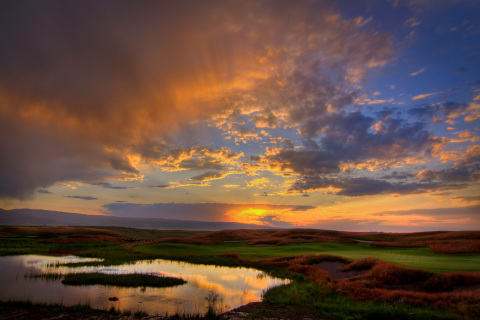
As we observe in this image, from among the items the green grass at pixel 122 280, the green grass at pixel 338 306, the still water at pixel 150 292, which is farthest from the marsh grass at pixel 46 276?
the green grass at pixel 338 306

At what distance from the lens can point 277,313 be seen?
597 inches

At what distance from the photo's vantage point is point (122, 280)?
22.5 meters

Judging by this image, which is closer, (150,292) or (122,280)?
(150,292)

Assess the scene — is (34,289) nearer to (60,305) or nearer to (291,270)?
(60,305)

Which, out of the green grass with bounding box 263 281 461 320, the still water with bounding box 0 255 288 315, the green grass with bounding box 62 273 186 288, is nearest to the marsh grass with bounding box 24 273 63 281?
the still water with bounding box 0 255 288 315

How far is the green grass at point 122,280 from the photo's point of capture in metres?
21.8

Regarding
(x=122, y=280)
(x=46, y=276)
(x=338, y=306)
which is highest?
(x=338, y=306)

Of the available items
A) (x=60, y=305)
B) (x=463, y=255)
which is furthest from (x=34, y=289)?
(x=463, y=255)

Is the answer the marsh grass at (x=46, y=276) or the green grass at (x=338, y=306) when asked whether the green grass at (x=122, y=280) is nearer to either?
the marsh grass at (x=46, y=276)

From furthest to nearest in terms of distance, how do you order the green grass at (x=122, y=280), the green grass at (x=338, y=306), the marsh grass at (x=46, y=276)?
the marsh grass at (x=46, y=276) → the green grass at (x=122, y=280) → the green grass at (x=338, y=306)

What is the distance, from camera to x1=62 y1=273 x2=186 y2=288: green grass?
21.8 m

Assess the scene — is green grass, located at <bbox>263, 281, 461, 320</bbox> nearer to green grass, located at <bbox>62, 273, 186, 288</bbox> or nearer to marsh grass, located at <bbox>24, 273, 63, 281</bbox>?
green grass, located at <bbox>62, 273, 186, 288</bbox>

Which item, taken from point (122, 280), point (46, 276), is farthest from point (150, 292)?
point (46, 276)

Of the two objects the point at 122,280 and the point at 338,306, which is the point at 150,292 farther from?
the point at 338,306
